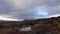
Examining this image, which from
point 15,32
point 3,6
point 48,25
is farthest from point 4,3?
point 48,25

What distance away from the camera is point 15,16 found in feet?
1.57

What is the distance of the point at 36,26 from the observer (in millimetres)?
531

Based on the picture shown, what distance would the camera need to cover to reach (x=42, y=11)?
0.46 metres

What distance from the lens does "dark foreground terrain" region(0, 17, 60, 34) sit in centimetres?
49

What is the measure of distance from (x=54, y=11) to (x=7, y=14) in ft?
0.79

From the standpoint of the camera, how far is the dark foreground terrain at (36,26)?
490 millimetres

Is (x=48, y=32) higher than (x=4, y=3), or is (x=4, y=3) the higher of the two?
(x=4, y=3)

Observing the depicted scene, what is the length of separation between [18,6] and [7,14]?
70 mm

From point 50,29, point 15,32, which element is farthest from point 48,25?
point 15,32

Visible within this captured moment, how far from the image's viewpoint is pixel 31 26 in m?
0.53

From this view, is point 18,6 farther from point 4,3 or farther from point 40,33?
point 40,33

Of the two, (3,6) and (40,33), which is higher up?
(3,6)

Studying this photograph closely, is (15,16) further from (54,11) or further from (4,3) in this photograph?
(54,11)

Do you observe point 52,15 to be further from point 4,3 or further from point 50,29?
point 4,3
